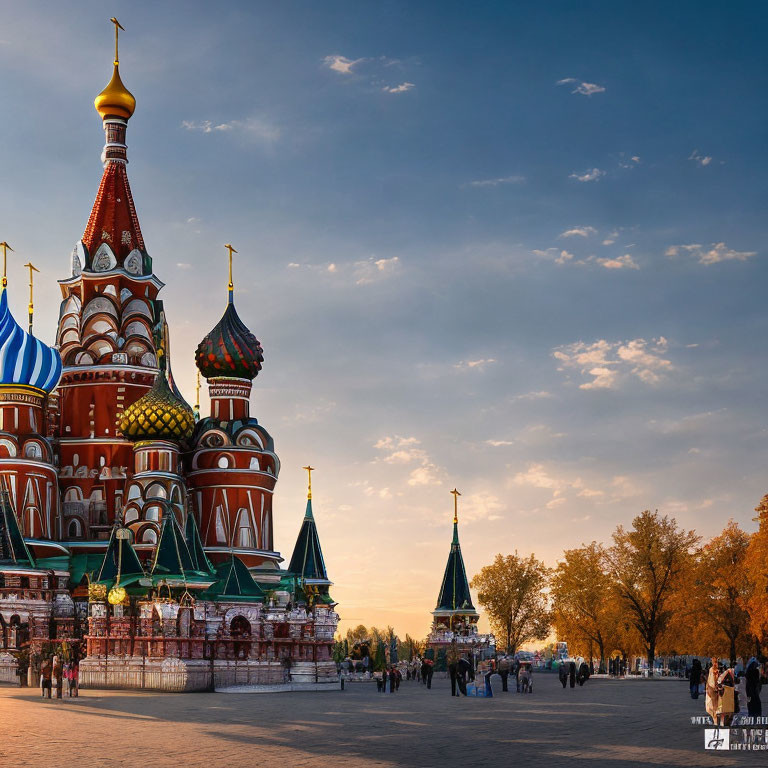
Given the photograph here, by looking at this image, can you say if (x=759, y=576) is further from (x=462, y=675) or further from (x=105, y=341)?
(x=105, y=341)

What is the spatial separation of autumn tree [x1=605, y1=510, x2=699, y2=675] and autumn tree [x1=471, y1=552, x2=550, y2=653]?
22.2 meters

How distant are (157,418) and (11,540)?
928cm

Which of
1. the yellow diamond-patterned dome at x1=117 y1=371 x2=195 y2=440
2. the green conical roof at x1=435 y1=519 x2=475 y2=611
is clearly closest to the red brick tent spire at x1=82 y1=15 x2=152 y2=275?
the yellow diamond-patterned dome at x1=117 y1=371 x2=195 y2=440

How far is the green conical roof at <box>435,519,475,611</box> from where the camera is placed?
2972 inches

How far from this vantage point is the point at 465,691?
3991 centimetres

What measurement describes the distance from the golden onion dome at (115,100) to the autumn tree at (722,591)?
134ft

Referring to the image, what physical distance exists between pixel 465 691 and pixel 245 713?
1306 centimetres

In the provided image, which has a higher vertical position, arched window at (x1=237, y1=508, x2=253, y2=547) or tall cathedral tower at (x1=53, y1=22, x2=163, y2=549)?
tall cathedral tower at (x1=53, y1=22, x2=163, y2=549)

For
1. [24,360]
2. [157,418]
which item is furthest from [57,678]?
[24,360]

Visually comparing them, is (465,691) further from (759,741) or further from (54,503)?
(54,503)

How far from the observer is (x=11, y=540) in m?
58.1

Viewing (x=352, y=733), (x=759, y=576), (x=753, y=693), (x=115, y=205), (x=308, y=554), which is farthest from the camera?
(x=115, y=205)

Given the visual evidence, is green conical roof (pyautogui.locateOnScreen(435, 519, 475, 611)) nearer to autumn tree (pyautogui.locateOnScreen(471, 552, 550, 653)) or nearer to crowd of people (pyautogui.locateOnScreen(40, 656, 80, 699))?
autumn tree (pyautogui.locateOnScreen(471, 552, 550, 653))

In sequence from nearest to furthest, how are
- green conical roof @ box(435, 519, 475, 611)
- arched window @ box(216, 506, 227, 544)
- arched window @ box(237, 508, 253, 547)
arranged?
arched window @ box(216, 506, 227, 544) < arched window @ box(237, 508, 253, 547) < green conical roof @ box(435, 519, 475, 611)
